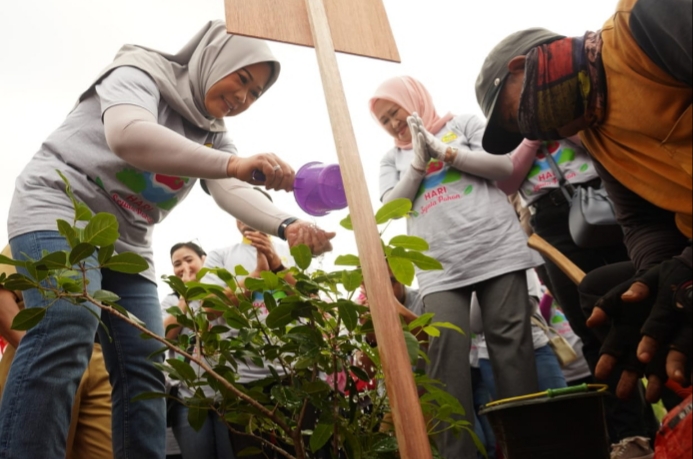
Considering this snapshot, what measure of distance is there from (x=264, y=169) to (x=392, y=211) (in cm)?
30

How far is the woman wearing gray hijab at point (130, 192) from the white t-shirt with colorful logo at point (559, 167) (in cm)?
87

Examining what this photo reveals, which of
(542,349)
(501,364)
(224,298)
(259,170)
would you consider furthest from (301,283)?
(542,349)

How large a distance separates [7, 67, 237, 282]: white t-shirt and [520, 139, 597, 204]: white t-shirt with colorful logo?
1.06 m

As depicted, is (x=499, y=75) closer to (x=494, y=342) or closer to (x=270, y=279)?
(x=270, y=279)

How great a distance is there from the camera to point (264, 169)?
1.09 m

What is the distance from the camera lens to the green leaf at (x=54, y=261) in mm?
815

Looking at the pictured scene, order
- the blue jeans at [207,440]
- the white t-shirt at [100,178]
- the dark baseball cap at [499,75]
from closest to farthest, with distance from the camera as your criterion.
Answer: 1. the dark baseball cap at [499,75]
2. the white t-shirt at [100,178]
3. the blue jeans at [207,440]

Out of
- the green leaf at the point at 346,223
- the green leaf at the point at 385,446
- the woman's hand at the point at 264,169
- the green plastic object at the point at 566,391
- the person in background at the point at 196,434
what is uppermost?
the woman's hand at the point at 264,169

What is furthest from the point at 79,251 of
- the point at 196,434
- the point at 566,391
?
the point at 196,434

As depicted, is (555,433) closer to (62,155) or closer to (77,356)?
(77,356)

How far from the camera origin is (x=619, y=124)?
87 centimetres

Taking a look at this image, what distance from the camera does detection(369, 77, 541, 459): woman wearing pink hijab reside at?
1.61 metres

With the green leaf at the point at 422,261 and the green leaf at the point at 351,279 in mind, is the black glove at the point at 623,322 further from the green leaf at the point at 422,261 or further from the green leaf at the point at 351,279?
the green leaf at the point at 351,279

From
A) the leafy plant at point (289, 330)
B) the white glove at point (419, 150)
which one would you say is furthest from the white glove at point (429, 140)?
the leafy plant at point (289, 330)
